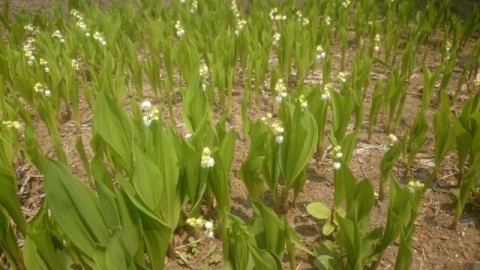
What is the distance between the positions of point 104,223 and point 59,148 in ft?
2.15

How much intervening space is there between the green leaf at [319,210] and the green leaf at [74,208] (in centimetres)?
99

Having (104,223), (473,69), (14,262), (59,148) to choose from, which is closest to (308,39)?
(473,69)

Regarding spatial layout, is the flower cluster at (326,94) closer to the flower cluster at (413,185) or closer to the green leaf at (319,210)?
the green leaf at (319,210)

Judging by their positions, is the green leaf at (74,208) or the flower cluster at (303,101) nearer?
the green leaf at (74,208)

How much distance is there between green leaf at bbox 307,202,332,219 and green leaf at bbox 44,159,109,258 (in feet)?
3.26

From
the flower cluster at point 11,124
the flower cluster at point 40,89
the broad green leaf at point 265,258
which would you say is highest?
the flower cluster at point 40,89

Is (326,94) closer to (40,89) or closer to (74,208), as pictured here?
(74,208)

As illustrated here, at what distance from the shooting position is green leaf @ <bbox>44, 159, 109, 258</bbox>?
1.33 meters

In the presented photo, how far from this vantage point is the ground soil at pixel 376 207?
187 cm

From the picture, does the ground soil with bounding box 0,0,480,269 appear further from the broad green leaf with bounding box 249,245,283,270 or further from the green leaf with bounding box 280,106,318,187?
the broad green leaf with bounding box 249,245,283,270

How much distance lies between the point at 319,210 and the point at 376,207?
363 millimetres

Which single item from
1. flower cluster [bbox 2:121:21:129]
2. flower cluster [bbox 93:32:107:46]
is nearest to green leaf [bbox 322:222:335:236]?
flower cluster [bbox 2:121:21:129]

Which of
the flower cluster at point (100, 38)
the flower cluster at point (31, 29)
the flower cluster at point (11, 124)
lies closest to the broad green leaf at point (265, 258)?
the flower cluster at point (11, 124)

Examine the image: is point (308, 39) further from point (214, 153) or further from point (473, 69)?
point (214, 153)
